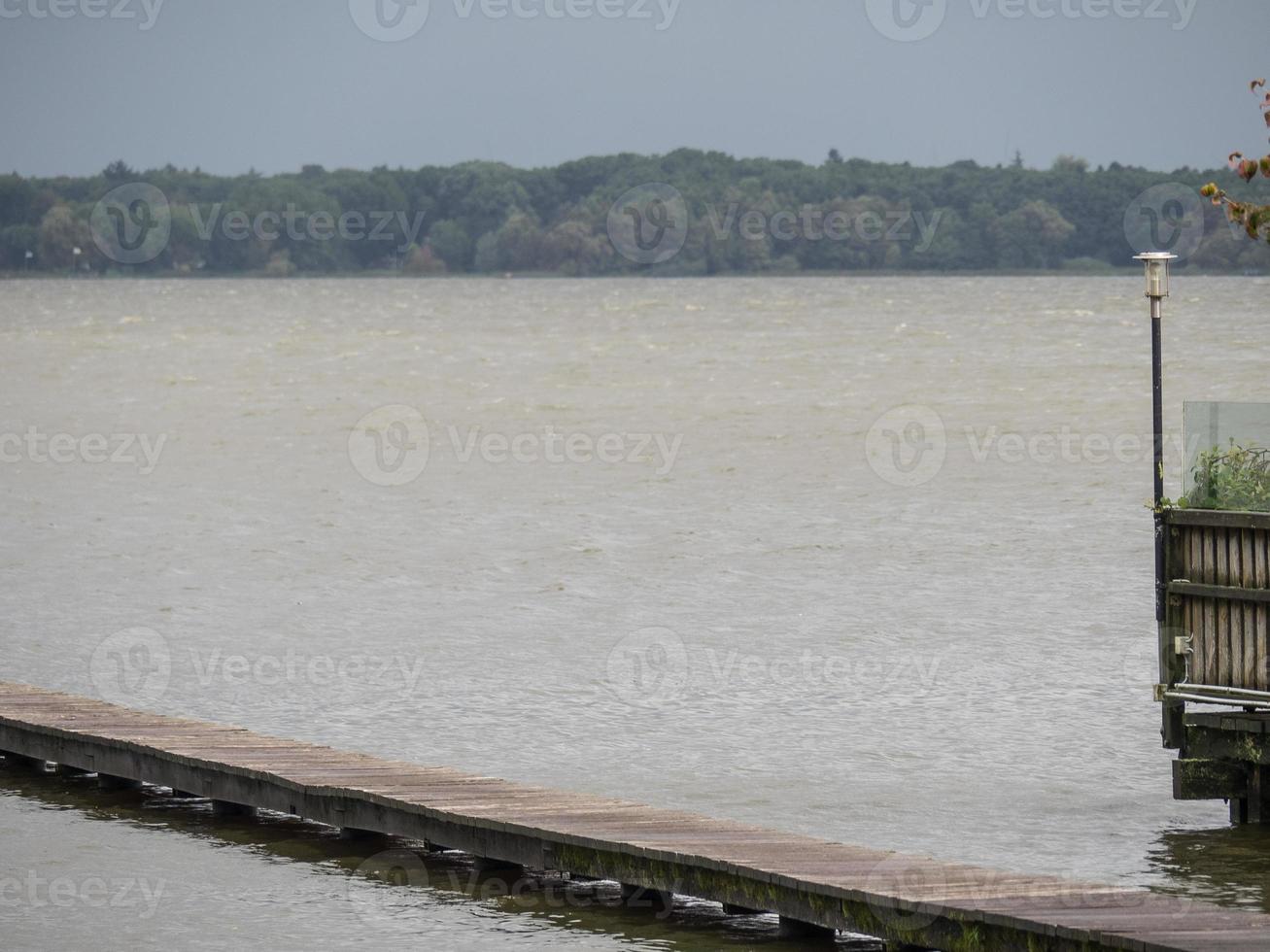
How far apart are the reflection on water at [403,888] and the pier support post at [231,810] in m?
0.05

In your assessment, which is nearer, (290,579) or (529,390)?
(290,579)

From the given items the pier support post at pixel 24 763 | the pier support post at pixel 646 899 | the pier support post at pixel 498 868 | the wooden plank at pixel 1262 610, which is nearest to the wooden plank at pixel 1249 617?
the wooden plank at pixel 1262 610

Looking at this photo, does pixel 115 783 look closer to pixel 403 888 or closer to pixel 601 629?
pixel 403 888

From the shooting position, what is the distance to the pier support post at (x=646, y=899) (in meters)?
11.1

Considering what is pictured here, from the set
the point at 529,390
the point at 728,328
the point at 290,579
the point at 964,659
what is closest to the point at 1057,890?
the point at 964,659

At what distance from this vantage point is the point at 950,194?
645ft

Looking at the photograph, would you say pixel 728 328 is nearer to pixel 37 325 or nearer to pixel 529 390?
pixel 37 325

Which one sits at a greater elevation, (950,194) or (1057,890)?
(950,194)

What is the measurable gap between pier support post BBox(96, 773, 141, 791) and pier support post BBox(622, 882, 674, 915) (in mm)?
4146

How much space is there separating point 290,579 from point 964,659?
9209 millimetres

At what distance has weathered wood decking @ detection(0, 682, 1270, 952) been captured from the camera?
31.3 ft

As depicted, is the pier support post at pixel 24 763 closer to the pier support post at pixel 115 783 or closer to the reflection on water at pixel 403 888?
the pier support post at pixel 115 783

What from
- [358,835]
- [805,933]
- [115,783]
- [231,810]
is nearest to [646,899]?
[805,933]

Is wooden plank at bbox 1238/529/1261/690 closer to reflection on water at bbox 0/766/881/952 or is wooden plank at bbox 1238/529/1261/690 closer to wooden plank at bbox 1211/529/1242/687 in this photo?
wooden plank at bbox 1211/529/1242/687
